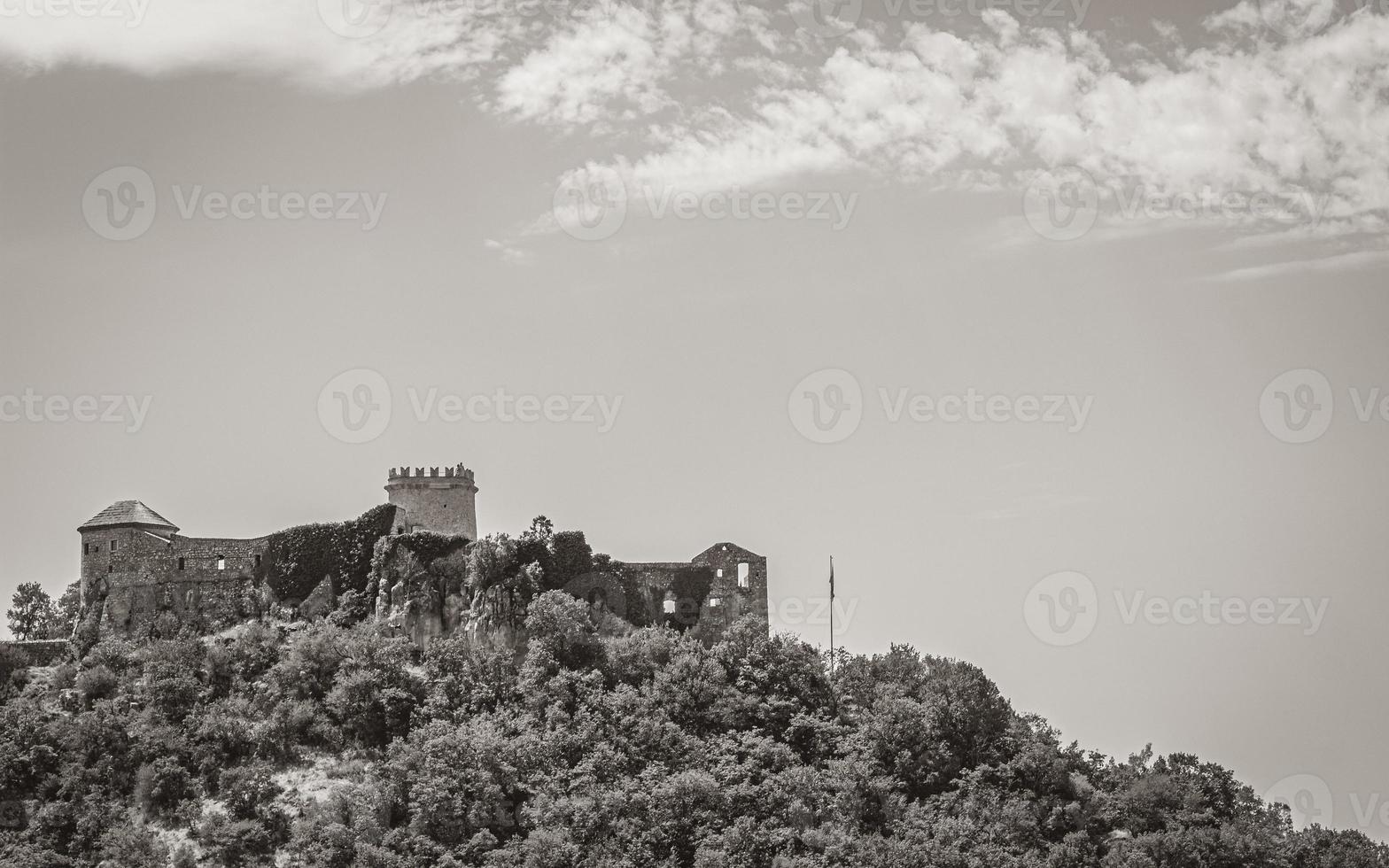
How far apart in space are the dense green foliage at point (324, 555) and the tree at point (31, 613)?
11382mm

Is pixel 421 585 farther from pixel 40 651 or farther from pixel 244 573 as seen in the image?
pixel 40 651

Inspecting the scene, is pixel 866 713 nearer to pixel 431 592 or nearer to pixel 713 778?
pixel 713 778

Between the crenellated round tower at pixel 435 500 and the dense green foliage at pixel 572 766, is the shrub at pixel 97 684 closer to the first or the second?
the dense green foliage at pixel 572 766

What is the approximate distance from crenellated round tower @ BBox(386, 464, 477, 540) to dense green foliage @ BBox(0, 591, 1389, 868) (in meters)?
3.96

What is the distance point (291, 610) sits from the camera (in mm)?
82500

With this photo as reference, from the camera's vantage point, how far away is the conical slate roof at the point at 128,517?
83312 mm

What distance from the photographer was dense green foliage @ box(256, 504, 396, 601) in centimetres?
8281

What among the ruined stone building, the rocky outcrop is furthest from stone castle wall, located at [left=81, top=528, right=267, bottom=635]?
the rocky outcrop

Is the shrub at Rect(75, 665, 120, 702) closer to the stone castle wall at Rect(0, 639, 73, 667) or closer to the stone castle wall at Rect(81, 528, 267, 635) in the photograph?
the stone castle wall at Rect(0, 639, 73, 667)

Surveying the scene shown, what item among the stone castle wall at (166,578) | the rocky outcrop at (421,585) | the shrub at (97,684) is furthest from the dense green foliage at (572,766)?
the stone castle wall at (166,578)

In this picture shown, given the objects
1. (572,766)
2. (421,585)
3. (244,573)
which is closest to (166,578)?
(244,573)

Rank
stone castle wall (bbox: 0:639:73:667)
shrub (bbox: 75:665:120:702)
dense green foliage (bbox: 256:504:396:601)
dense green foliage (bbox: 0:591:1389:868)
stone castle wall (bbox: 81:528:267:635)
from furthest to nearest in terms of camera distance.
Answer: dense green foliage (bbox: 256:504:396:601) < stone castle wall (bbox: 81:528:267:635) < stone castle wall (bbox: 0:639:73:667) < shrub (bbox: 75:665:120:702) < dense green foliage (bbox: 0:591:1389:868)

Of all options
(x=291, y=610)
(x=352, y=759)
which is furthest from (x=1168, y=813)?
(x=291, y=610)

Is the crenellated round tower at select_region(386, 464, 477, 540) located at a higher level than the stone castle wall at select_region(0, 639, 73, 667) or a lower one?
higher
